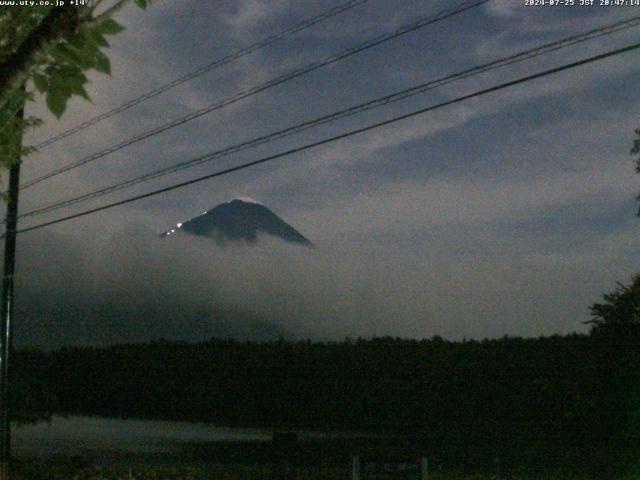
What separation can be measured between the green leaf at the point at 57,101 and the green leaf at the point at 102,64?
8.1 inches

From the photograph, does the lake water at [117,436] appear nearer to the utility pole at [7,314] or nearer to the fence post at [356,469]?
the utility pole at [7,314]

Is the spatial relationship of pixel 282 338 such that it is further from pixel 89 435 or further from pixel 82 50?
pixel 82 50

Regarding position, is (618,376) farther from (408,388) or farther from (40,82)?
(40,82)

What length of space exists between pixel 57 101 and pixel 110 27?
17.4 inches

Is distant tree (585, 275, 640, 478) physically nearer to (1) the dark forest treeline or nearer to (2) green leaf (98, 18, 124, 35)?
(1) the dark forest treeline

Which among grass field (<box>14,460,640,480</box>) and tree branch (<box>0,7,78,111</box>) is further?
grass field (<box>14,460,640,480</box>)

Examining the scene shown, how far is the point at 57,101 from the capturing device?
392cm

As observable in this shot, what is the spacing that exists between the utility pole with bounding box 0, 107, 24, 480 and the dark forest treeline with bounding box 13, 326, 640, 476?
297 inches

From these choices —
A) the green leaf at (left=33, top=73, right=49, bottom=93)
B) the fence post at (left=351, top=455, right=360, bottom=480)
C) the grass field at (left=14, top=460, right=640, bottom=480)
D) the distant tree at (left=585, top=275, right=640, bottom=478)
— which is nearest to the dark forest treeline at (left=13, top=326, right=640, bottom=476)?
the distant tree at (left=585, top=275, right=640, bottom=478)

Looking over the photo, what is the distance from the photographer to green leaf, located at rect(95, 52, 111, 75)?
3.97 metres

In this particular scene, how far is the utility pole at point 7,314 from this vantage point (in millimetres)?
16922

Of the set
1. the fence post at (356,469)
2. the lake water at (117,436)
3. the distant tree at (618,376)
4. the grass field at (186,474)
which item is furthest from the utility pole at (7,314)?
the distant tree at (618,376)

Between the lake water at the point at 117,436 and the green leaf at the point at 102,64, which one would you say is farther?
the lake water at the point at 117,436

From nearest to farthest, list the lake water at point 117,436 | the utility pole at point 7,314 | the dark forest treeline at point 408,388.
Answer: the utility pole at point 7,314
the dark forest treeline at point 408,388
the lake water at point 117,436
